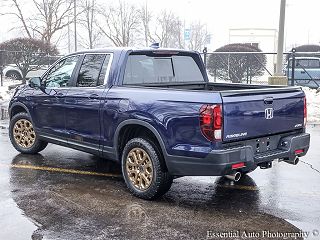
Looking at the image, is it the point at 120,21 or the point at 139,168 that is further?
the point at 120,21

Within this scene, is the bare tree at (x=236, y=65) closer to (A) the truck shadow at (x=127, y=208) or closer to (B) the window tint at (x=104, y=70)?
A: (B) the window tint at (x=104, y=70)

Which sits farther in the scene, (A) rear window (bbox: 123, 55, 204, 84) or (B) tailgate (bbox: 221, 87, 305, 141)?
(A) rear window (bbox: 123, 55, 204, 84)

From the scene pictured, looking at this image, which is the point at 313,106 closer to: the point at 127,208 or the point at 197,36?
the point at 127,208

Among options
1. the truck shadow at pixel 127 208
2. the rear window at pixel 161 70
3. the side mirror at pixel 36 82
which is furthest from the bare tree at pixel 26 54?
the truck shadow at pixel 127 208

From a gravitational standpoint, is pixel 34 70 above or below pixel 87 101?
above

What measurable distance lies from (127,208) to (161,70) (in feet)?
6.97

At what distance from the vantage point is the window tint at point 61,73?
657cm

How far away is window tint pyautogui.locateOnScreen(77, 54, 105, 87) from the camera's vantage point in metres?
6.09

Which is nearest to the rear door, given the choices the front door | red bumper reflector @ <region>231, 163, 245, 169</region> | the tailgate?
the front door

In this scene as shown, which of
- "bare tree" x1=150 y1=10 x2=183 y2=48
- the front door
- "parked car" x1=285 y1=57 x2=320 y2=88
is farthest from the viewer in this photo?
"bare tree" x1=150 y1=10 x2=183 y2=48

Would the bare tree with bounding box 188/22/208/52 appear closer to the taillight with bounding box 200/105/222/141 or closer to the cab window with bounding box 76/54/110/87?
the cab window with bounding box 76/54/110/87

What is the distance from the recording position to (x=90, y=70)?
6234 mm

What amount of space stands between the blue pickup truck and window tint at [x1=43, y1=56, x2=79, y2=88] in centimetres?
2

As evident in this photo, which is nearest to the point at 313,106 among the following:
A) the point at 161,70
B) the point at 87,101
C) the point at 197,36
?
the point at 161,70
